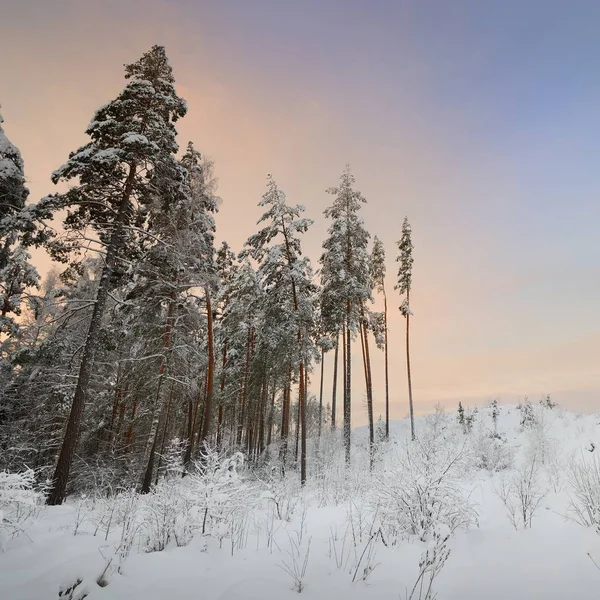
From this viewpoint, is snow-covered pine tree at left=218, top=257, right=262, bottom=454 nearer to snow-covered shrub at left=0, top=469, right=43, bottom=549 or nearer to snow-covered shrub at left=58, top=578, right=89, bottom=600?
snow-covered shrub at left=0, top=469, right=43, bottom=549

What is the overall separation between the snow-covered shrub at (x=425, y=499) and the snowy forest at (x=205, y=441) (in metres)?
0.04

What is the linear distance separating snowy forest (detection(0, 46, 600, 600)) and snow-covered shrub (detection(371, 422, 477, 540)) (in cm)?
4

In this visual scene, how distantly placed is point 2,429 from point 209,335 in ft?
34.6

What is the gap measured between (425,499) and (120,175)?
1226 cm

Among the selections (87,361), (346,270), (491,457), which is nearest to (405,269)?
(346,270)

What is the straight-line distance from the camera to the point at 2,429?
16.7 m

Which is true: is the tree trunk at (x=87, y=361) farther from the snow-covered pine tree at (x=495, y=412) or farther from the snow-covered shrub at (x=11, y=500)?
the snow-covered pine tree at (x=495, y=412)

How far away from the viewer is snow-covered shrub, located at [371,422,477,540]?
220 inches

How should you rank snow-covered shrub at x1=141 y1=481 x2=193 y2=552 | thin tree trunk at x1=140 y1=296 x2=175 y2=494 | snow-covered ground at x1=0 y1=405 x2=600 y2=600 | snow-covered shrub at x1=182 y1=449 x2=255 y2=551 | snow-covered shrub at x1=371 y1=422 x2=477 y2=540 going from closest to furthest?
snow-covered ground at x1=0 y1=405 x2=600 y2=600
snow-covered shrub at x1=141 y1=481 x2=193 y2=552
snow-covered shrub at x1=182 y1=449 x2=255 y2=551
snow-covered shrub at x1=371 y1=422 x2=477 y2=540
thin tree trunk at x1=140 y1=296 x2=175 y2=494

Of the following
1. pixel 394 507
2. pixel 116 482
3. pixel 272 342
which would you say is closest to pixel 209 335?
pixel 272 342

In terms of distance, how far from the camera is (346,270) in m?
20.8

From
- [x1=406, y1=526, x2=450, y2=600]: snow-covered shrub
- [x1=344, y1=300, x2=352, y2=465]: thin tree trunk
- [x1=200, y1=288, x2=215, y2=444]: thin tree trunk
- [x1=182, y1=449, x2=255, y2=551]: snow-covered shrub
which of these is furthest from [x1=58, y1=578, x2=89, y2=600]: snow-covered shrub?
[x1=344, y1=300, x2=352, y2=465]: thin tree trunk

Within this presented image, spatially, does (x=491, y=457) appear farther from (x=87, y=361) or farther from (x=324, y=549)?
(x=87, y=361)

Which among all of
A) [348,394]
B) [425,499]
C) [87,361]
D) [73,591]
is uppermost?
[348,394]
